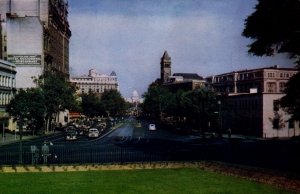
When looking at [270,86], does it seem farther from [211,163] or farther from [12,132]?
[211,163]

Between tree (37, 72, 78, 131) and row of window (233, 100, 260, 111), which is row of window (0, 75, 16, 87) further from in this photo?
row of window (233, 100, 260, 111)

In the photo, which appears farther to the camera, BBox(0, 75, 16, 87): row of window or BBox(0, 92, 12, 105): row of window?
BBox(0, 75, 16, 87): row of window

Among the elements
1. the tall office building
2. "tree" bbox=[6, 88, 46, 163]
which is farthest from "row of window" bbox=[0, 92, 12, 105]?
the tall office building

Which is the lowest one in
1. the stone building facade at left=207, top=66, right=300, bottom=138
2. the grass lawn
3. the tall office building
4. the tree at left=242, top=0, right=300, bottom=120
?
the grass lawn

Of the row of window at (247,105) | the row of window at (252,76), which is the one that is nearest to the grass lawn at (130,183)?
the row of window at (247,105)

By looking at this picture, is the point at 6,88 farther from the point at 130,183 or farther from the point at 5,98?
the point at 130,183

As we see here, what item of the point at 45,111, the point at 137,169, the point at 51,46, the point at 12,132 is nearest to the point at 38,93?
the point at 45,111

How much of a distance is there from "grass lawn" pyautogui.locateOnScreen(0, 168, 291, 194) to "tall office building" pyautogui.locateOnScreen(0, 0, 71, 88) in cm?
7650

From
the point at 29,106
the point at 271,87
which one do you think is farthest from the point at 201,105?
the point at 271,87

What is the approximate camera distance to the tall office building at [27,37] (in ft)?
344

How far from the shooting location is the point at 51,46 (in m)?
120

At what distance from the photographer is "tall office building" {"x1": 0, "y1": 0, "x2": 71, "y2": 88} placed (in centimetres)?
10488

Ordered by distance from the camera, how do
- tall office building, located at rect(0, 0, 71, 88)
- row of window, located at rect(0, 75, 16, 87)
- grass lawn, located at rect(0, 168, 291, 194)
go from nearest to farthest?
1. grass lawn, located at rect(0, 168, 291, 194)
2. row of window, located at rect(0, 75, 16, 87)
3. tall office building, located at rect(0, 0, 71, 88)

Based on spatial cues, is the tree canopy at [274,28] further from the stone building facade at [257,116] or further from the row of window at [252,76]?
the row of window at [252,76]
